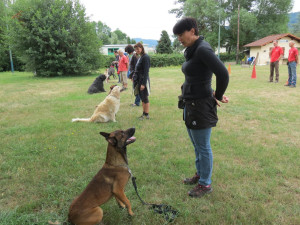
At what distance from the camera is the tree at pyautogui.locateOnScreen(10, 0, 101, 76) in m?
18.3

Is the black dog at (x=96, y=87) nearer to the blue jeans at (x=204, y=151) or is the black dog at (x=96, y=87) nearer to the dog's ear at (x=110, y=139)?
the dog's ear at (x=110, y=139)

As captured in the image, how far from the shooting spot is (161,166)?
3.74 meters

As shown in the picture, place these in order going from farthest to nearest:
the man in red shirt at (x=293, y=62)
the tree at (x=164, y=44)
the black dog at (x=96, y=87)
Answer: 1. the tree at (x=164, y=44)
2. the black dog at (x=96, y=87)
3. the man in red shirt at (x=293, y=62)

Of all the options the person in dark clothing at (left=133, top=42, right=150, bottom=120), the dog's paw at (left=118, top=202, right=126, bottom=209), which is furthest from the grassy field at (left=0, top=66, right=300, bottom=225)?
the person in dark clothing at (left=133, top=42, right=150, bottom=120)

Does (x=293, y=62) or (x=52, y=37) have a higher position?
(x=52, y=37)

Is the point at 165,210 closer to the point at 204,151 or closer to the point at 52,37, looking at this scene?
the point at 204,151

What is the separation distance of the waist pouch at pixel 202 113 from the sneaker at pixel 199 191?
0.96 meters

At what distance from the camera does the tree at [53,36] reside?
18344 mm

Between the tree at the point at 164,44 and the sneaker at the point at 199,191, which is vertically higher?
the tree at the point at 164,44

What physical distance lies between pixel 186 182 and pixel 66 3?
70.5 ft

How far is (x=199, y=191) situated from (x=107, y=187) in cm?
130

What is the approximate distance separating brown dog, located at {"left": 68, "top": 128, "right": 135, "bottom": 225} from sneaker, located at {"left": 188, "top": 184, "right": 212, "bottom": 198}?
0.90 metres

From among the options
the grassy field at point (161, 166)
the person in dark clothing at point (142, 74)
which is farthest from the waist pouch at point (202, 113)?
the person in dark clothing at point (142, 74)

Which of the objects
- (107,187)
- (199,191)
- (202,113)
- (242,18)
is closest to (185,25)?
(202,113)
